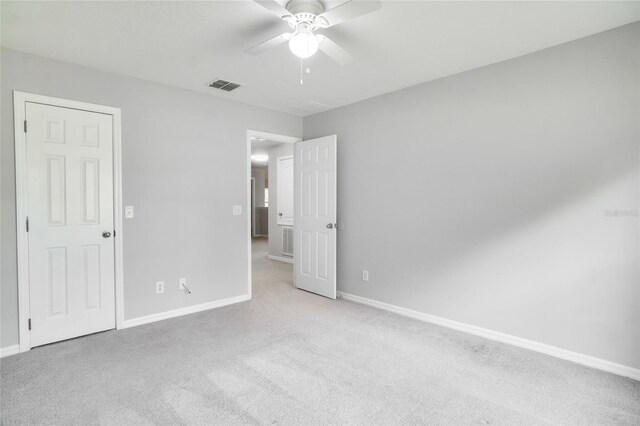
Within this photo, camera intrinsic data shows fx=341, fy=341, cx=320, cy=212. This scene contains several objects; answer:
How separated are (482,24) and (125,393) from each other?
3.43m

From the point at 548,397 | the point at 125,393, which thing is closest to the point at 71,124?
the point at 125,393

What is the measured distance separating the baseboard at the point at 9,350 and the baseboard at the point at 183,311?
0.79 metres

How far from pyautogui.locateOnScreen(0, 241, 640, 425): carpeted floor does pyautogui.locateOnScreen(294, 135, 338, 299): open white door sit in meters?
1.13

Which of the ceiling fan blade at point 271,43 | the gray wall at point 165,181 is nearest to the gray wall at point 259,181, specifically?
the gray wall at point 165,181

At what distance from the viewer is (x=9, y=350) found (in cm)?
272

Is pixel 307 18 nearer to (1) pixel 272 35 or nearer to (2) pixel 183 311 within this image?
(1) pixel 272 35

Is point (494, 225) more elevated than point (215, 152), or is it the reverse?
point (215, 152)

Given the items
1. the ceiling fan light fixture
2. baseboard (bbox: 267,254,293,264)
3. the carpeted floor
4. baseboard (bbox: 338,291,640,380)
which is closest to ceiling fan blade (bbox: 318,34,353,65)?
the ceiling fan light fixture

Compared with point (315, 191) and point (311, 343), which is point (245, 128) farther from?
point (311, 343)

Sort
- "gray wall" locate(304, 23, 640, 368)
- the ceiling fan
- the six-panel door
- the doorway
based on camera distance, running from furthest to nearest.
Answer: the doorway < the six-panel door < "gray wall" locate(304, 23, 640, 368) < the ceiling fan

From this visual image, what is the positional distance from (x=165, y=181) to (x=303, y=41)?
2277mm

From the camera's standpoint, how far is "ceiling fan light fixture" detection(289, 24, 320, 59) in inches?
80.4

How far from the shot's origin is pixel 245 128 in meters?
4.22

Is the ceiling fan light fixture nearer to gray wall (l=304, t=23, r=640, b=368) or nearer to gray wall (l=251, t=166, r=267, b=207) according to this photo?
gray wall (l=304, t=23, r=640, b=368)
